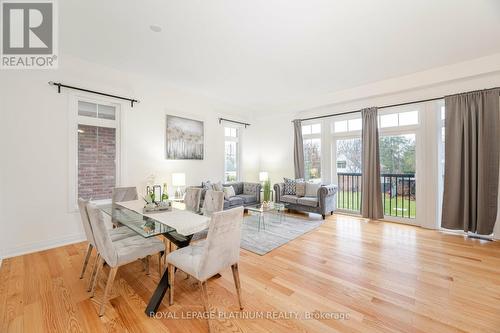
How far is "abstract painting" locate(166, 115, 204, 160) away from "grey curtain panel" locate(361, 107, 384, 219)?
3697 mm

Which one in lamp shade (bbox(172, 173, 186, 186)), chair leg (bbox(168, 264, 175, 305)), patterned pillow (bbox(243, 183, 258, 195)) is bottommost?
chair leg (bbox(168, 264, 175, 305))

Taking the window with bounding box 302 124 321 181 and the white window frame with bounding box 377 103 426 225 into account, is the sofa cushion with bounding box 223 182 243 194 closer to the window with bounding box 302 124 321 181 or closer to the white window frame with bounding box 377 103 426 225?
the window with bounding box 302 124 321 181

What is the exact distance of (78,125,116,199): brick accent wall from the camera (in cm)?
351

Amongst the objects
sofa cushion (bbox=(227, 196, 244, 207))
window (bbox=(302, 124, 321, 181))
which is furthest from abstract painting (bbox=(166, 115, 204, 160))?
window (bbox=(302, 124, 321, 181))

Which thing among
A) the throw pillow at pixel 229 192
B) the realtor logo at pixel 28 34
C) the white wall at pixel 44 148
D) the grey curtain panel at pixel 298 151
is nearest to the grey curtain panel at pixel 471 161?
the grey curtain panel at pixel 298 151

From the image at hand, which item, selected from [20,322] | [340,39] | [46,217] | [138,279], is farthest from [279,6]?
[46,217]

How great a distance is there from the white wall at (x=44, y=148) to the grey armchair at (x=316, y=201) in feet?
10.3

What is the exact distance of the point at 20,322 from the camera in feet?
5.50

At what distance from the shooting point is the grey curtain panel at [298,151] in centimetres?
574

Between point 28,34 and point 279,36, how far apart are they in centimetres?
314

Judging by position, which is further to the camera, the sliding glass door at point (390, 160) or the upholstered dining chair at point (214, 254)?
the sliding glass door at point (390, 160)

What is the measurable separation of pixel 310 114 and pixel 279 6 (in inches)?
144

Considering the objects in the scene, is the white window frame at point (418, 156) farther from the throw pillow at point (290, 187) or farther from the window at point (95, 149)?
the window at point (95, 149)

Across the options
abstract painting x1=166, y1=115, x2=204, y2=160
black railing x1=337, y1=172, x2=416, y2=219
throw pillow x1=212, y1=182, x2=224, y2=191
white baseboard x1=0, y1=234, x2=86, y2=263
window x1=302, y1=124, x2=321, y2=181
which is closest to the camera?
white baseboard x1=0, y1=234, x2=86, y2=263
